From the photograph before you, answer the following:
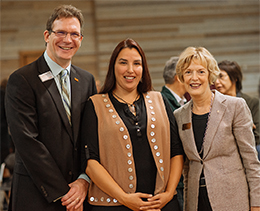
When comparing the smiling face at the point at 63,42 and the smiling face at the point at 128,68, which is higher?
the smiling face at the point at 63,42

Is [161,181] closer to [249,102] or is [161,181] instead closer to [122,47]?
[122,47]

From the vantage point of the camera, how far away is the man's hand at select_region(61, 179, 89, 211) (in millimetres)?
1911

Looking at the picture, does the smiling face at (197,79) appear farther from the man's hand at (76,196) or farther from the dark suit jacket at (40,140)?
the man's hand at (76,196)

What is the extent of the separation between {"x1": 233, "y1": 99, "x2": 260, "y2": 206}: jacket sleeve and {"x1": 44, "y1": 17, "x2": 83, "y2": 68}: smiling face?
3.95 feet

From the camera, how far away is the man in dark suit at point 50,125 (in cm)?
188

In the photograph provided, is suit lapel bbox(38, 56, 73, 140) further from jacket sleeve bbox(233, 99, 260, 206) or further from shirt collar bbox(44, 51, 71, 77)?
jacket sleeve bbox(233, 99, 260, 206)

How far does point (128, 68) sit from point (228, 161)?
0.90 metres

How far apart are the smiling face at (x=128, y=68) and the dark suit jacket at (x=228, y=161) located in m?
0.51

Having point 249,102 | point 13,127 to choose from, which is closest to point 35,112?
point 13,127

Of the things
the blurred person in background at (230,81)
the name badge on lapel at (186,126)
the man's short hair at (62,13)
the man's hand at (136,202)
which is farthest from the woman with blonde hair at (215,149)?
the blurred person in background at (230,81)

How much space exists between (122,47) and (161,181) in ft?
3.07

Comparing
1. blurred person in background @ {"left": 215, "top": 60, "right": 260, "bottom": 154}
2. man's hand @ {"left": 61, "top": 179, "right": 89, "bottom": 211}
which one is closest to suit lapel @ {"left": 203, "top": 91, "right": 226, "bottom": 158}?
man's hand @ {"left": 61, "top": 179, "right": 89, "bottom": 211}

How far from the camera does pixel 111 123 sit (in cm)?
197

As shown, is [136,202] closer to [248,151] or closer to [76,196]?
[76,196]
